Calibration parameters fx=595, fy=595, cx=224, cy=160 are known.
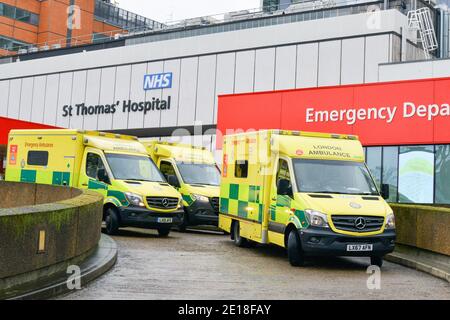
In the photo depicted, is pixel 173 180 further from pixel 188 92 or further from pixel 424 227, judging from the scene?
pixel 188 92

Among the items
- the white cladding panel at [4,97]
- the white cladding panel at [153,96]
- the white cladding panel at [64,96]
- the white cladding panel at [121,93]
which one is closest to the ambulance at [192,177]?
the white cladding panel at [153,96]

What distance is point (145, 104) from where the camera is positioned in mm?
40938

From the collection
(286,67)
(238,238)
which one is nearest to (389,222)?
(238,238)

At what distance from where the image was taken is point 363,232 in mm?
10375

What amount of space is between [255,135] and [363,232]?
3.47m

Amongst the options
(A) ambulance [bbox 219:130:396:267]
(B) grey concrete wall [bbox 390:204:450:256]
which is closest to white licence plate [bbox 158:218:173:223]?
(A) ambulance [bbox 219:130:396:267]

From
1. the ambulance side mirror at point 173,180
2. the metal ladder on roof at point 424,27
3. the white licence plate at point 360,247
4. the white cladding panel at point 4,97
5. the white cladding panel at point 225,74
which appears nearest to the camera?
the white licence plate at point 360,247

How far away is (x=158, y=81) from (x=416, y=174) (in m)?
22.0

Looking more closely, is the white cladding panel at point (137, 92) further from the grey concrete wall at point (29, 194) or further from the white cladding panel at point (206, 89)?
the grey concrete wall at point (29, 194)

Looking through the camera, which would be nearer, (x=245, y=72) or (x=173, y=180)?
(x=173, y=180)

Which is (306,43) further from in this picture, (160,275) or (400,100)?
(160,275)

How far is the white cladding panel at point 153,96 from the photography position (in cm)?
4009

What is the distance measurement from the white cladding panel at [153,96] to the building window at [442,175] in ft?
72.0

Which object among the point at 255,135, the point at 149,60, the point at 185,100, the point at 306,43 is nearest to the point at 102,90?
the point at 149,60
